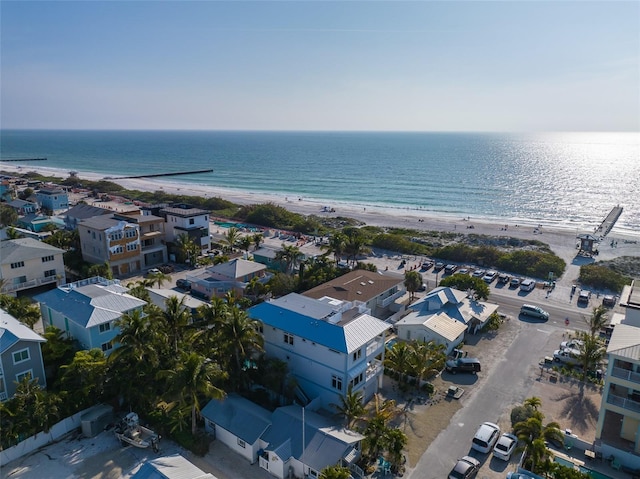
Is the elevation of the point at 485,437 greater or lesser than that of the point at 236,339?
lesser

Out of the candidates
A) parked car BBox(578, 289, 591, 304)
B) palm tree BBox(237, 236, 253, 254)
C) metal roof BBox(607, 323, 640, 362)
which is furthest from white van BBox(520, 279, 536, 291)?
palm tree BBox(237, 236, 253, 254)

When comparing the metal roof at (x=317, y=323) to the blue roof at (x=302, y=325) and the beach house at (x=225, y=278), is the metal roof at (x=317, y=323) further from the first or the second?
the beach house at (x=225, y=278)

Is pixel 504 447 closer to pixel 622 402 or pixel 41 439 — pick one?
pixel 622 402

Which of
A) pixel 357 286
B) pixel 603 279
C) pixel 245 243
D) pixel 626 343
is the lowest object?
pixel 603 279

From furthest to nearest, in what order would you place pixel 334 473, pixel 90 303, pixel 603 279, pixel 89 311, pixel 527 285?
pixel 603 279
pixel 527 285
pixel 90 303
pixel 89 311
pixel 334 473

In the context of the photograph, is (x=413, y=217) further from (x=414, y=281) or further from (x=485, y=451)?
(x=485, y=451)

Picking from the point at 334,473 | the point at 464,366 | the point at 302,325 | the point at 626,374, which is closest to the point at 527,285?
the point at 464,366

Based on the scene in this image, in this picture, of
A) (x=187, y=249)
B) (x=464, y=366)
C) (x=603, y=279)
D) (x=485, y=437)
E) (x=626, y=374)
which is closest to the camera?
(x=626, y=374)

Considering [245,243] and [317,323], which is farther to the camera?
[245,243]
